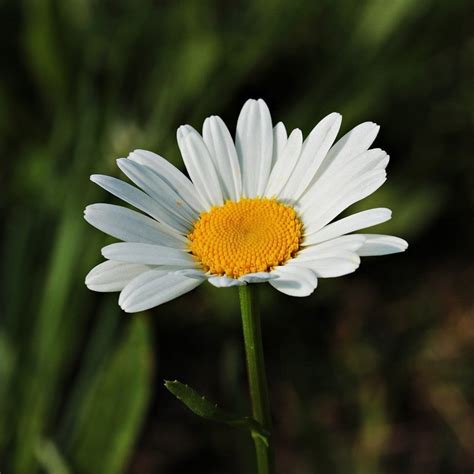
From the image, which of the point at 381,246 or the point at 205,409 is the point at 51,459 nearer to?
the point at 205,409

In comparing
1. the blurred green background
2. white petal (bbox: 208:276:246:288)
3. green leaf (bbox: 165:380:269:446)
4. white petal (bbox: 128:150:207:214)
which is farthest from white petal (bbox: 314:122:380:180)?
the blurred green background

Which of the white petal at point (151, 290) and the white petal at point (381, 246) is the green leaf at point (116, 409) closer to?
the white petal at point (151, 290)

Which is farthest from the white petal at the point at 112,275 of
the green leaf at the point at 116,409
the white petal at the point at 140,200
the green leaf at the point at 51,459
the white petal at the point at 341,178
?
the green leaf at the point at 51,459

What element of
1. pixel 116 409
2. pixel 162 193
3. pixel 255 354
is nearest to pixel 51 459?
pixel 116 409

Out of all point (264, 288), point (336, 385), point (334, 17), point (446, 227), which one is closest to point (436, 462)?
point (336, 385)

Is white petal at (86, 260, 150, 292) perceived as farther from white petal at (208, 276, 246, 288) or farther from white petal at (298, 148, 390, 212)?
white petal at (298, 148, 390, 212)

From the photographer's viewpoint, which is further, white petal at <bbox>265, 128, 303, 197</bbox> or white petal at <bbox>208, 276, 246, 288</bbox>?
white petal at <bbox>265, 128, 303, 197</bbox>
